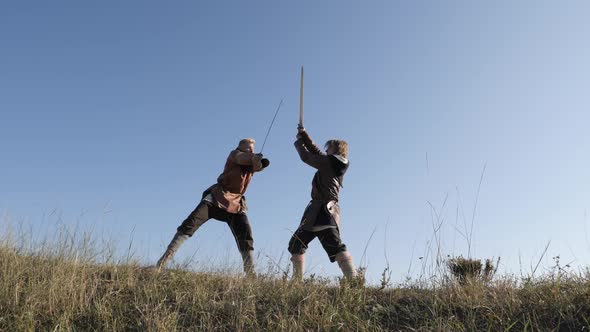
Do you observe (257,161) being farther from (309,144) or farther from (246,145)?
(309,144)

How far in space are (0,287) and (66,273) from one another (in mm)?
599

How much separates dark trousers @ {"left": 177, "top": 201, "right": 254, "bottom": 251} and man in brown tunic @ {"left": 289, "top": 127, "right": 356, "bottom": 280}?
3.33ft

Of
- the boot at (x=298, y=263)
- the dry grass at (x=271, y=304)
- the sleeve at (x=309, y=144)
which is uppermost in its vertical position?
the sleeve at (x=309, y=144)

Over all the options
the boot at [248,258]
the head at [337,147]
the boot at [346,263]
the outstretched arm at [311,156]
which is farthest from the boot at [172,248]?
the head at [337,147]

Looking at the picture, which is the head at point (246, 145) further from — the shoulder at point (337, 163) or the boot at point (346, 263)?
the boot at point (346, 263)

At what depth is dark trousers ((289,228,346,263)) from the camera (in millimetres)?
5552

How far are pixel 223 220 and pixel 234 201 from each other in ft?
1.08

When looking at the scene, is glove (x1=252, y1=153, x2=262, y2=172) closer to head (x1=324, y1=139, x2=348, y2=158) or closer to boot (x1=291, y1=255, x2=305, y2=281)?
→ head (x1=324, y1=139, x2=348, y2=158)

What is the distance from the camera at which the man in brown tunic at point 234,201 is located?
6207 millimetres

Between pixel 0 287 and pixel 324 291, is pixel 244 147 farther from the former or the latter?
pixel 0 287

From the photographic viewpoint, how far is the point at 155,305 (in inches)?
170

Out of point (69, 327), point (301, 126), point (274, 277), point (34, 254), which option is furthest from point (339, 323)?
point (34, 254)

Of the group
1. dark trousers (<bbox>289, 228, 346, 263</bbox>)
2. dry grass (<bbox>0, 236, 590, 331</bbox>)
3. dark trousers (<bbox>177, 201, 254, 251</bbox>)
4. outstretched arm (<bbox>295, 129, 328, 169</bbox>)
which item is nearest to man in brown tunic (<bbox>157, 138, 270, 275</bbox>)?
dark trousers (<bbox>177, 201, 254, 251</bbox>)

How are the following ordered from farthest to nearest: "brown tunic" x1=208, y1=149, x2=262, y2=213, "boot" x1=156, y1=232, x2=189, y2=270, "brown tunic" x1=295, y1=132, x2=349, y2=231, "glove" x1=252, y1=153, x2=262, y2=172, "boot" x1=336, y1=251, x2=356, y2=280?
"brown tunic" x1=208, y1=149, x2=262, y2=213 → "glove" x1=252, y1=153, x2=262, y2=172 → "boot" x1=156, y1=232, x2=189, y2=270 → "brown tunic" x1=295, y1=132, x2=349, y2=231 → "boot" x1=336, y1=251, x2=356, y2=280
